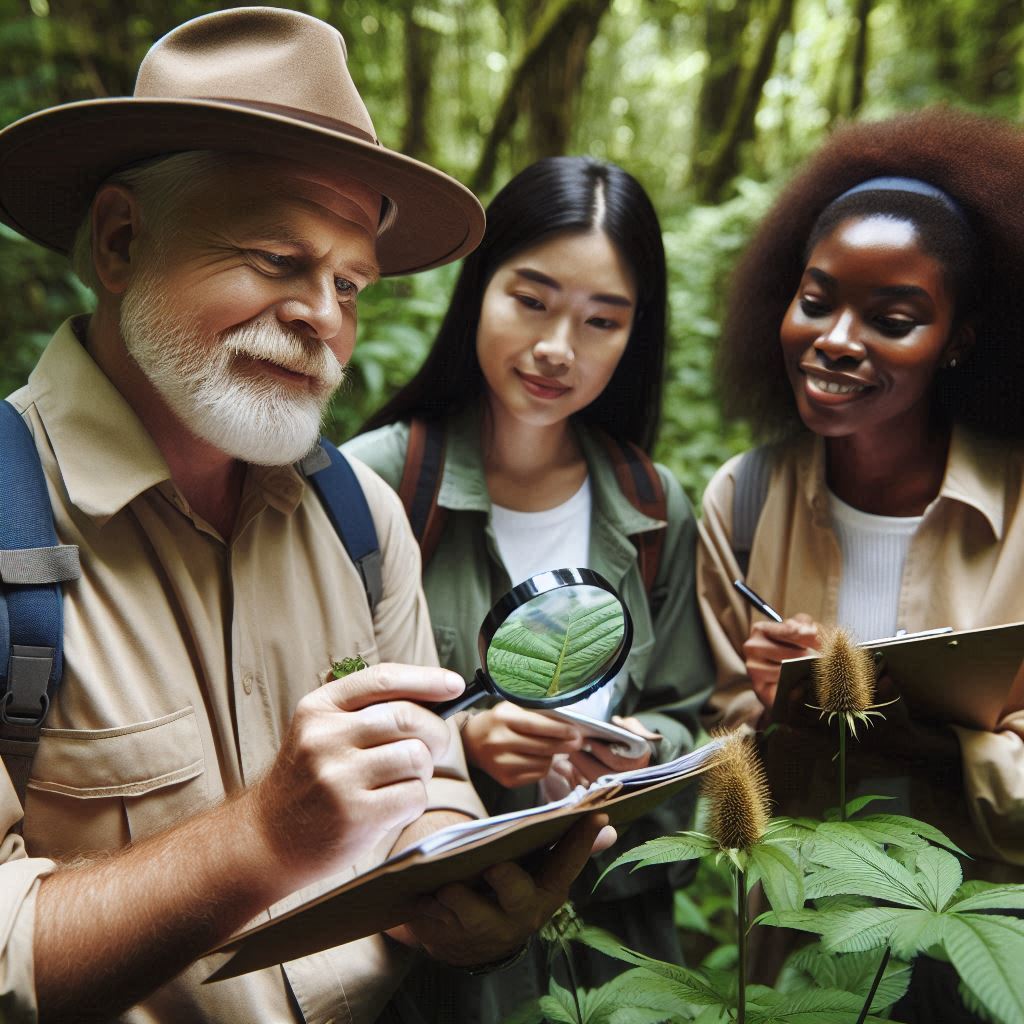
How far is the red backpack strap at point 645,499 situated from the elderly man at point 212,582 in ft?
3.59

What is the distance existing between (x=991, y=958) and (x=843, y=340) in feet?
6.15

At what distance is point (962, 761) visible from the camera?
2.54 metres

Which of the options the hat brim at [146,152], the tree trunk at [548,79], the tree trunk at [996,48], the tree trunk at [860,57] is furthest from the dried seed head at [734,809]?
the tree trunk at [860,57]

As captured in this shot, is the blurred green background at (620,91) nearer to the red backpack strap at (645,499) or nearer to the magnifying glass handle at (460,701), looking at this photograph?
the red backpack strap at (645,499)

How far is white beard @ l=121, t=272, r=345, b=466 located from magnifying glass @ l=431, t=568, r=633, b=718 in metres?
0.75

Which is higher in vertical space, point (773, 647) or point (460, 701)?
point (460, 701)

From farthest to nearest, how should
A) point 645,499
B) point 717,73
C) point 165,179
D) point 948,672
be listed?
1. point 717,73
2. point 645,499
3. point 948,672
4. point 165,179

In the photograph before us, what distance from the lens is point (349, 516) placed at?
2385 mm

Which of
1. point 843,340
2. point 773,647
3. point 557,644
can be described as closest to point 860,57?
point 843,340

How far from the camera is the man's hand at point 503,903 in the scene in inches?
67.6

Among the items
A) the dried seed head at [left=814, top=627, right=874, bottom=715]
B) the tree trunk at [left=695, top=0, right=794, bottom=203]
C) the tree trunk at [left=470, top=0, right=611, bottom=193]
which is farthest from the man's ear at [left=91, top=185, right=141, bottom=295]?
the tree trunk at [left=695, top=0, right=794, bottom=203]

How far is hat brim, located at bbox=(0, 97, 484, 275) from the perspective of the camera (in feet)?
6.03

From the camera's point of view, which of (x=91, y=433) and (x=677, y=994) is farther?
(x=91, y=433)

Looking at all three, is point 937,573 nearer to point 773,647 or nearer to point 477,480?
point 773,647
